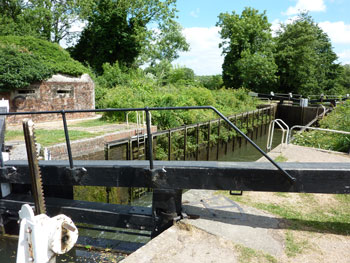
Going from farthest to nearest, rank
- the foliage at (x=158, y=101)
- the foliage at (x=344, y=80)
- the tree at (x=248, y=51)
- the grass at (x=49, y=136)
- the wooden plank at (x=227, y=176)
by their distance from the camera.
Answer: the foliage at (x=344, y=80) → the tree at (x=248, y=51) → the foliage at (x=158, y=101) → the grass at (x=49, y=136) → the wooden plank at (x=227, y=176)

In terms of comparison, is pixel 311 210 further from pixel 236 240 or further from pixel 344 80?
pixel 344 80

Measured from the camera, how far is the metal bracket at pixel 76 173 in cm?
341

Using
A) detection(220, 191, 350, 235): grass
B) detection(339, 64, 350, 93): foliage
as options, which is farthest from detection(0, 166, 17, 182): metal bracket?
detection(339, 64, 350, 93): foliage

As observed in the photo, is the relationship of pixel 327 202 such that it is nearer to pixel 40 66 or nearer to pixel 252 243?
pixel 252 243

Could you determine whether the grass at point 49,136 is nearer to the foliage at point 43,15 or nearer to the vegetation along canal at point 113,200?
the vegetation along canal at point 113,200

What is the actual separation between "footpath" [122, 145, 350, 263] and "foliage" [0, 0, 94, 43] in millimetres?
25001

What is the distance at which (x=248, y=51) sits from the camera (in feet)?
109

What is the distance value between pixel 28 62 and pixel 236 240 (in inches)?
474

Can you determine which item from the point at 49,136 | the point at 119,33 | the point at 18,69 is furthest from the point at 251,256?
the point at 119,33

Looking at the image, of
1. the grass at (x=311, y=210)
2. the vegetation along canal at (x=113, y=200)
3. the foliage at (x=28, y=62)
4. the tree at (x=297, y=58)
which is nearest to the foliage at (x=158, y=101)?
the vegetation along canal at (x=113, y=200)

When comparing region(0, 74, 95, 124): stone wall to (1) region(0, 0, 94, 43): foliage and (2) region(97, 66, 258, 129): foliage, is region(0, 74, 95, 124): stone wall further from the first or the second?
(1) region(0, 0, 94, 43): foliage

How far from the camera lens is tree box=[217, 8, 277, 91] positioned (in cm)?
3253

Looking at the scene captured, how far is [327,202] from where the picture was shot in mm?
4062

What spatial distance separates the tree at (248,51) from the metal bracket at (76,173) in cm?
3119
